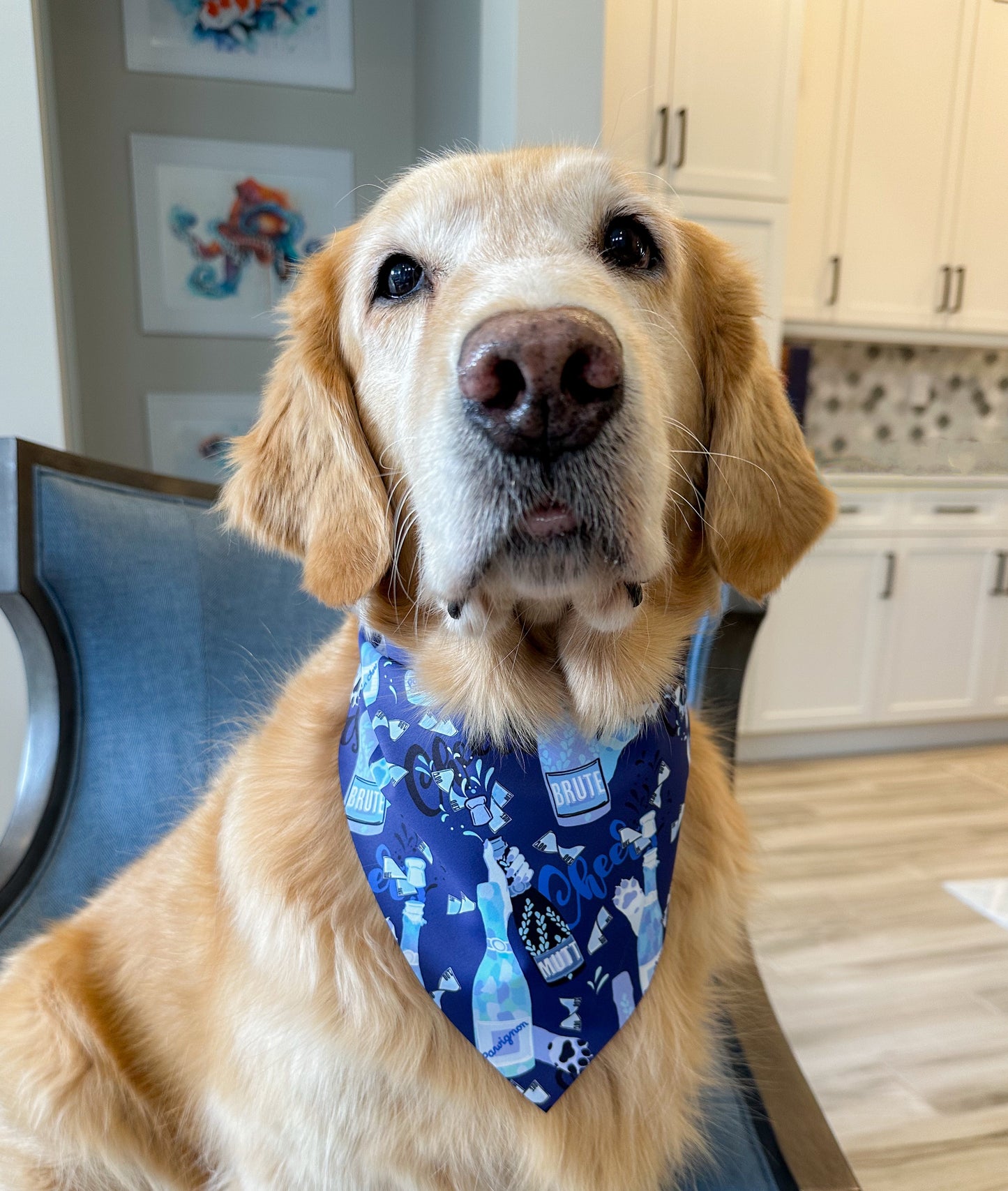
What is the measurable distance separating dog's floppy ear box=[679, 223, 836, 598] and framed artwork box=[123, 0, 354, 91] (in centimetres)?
276

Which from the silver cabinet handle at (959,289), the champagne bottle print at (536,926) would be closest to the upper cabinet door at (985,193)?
the silver cabinet handle at (959,289)

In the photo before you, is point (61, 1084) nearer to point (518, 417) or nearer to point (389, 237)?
point (518, 417)

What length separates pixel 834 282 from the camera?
11.7 feet

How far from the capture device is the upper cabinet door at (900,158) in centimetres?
338

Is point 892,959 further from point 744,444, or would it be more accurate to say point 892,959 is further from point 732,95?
point 732,95

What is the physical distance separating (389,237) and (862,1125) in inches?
78.2

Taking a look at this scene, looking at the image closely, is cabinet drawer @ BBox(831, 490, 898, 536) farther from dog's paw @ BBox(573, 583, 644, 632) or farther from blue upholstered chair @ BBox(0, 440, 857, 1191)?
dog's paw @ BBox(573, 583, 644, 632)

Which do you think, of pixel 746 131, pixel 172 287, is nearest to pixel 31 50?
pixel 172 287

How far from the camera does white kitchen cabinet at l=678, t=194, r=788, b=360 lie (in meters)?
3.04

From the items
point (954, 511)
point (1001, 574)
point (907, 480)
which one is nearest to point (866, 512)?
point (907, 480)

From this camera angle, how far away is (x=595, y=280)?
2.63ft

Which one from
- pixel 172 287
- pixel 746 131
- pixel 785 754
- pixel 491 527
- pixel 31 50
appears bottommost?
pixel 785 754

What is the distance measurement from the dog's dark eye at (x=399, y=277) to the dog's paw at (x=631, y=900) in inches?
28.1

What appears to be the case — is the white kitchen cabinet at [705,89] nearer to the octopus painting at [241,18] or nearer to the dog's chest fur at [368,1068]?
the octopus painting at [241,18]
